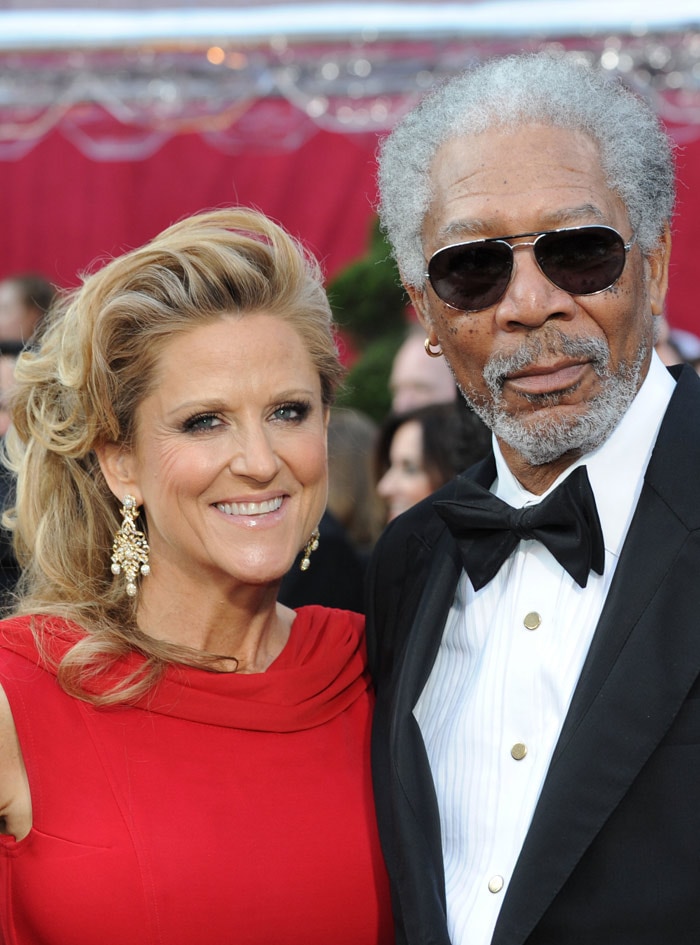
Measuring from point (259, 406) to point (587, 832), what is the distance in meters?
1.22

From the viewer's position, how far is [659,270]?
8.75 feet

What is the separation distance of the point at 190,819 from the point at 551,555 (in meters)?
0.96

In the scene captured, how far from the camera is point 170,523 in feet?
9.64

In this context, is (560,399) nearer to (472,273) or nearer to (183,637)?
(472,273)

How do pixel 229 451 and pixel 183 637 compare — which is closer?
pixel 229 451

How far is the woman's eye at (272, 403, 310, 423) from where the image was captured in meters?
2.99

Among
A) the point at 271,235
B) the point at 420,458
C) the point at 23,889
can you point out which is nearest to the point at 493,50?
the point at 420,458

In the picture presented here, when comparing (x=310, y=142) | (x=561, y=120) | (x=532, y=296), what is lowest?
(x=532, y=296)

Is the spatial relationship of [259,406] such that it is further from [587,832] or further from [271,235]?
[587,832]

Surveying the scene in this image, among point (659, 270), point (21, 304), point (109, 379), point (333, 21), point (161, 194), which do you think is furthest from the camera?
point (161, 194)

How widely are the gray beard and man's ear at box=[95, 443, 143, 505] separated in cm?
93

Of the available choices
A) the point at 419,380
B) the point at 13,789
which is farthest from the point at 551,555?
the point at 419,380

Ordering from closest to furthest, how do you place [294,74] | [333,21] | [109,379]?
[109,379] < [333,21] < [294,74]

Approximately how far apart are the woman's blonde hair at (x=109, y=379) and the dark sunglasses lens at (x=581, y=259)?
77 centimetres
